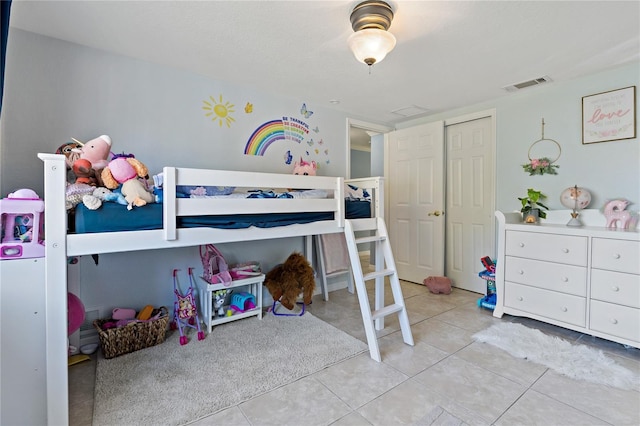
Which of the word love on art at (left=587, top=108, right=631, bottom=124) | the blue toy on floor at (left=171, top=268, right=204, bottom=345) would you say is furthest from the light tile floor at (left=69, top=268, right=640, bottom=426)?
the word love on art at (left=587, top=108, right=631, bottom=124)

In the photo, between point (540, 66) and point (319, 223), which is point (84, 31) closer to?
point (319, 223)

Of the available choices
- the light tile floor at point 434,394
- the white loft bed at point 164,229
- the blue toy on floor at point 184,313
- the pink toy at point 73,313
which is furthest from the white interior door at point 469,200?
the pink toy at point 73,313

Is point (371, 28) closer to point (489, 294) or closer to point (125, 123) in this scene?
point (125, 123)

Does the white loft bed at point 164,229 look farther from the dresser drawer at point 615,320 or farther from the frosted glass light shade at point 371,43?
the dresser drawer at point 615,320

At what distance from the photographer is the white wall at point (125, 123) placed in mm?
2012

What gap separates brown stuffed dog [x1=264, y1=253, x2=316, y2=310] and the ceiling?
172 cm

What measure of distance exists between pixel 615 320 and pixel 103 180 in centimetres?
341

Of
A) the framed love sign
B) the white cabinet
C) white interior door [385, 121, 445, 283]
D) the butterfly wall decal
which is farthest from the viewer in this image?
white interior door [385, 121, 445, 283]

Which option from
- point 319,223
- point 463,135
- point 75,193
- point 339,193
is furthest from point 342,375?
point 463,135

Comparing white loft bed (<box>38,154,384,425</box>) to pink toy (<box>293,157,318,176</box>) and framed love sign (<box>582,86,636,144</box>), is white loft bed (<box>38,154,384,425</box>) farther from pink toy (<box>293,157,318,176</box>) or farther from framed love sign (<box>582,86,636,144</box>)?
framed love sign (<box>582,86,636,144</box>)

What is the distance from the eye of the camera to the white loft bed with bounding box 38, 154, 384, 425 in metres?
1.38

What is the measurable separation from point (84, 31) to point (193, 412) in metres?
2.41

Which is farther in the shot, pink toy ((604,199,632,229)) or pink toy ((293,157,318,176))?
pink toy ((293,157,318,176))

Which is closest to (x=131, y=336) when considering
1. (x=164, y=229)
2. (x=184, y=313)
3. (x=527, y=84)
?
(x=184, y=313)
